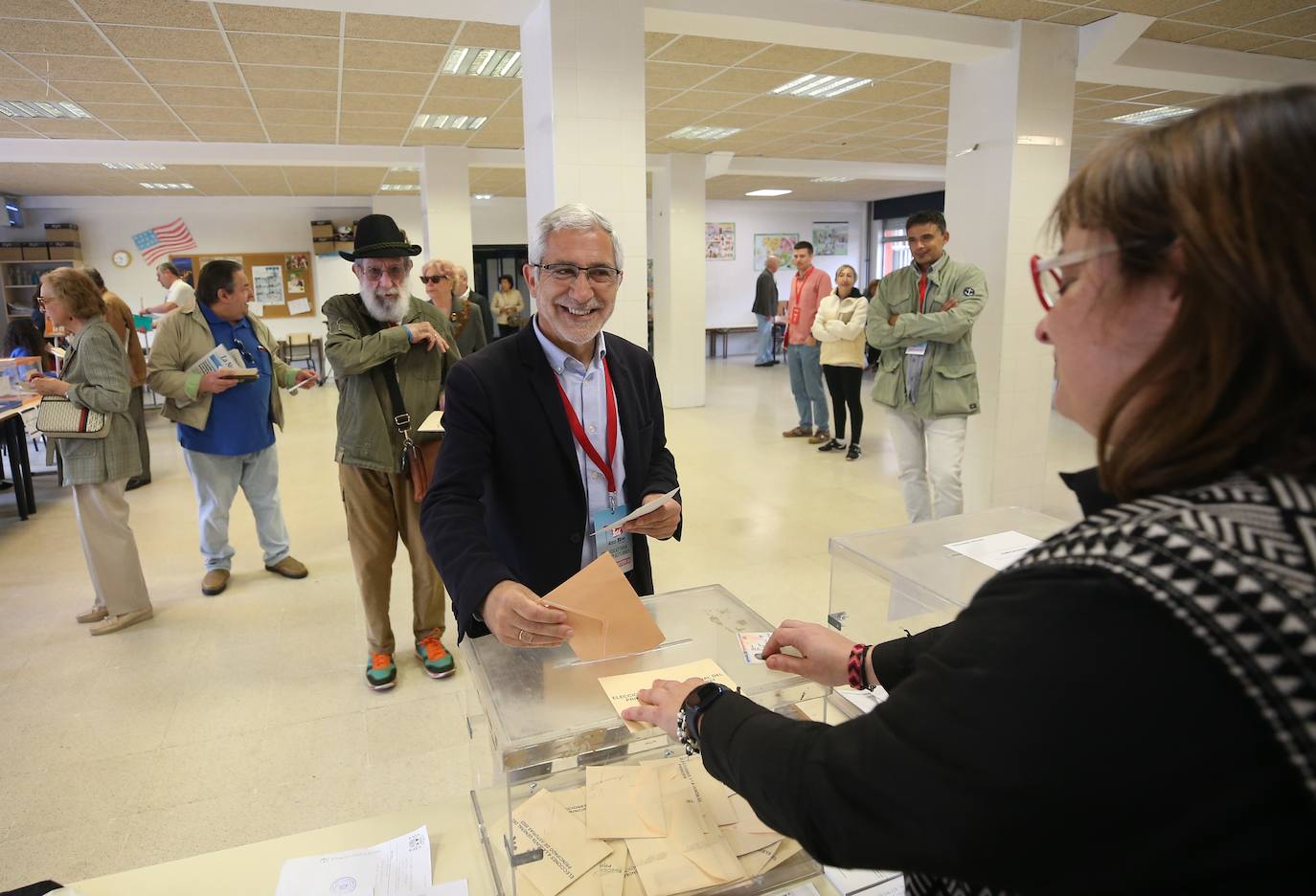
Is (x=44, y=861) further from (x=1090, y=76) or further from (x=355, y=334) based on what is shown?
(x=1090, y=76)

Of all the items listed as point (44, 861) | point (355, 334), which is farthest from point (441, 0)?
point (44, 861)

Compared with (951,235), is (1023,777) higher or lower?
lower

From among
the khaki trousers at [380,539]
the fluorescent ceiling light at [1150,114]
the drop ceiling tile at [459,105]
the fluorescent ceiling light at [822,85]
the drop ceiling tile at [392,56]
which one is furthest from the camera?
the fluorescent ceiling light at [1150,114]

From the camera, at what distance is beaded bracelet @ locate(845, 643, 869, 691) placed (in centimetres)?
112

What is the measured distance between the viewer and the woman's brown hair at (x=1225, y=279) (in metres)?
0.54

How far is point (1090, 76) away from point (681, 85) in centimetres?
303

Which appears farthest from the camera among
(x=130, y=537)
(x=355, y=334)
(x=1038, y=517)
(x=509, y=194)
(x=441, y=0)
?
(x=509, y=194)

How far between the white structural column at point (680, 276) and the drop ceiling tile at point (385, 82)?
12.3 feet

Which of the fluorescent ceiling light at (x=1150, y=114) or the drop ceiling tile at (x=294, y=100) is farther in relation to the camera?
the fluorescent ceiling light at (x=1150, y=114)

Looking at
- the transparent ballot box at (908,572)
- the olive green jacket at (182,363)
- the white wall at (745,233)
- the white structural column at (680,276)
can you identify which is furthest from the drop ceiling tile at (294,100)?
the white wall at (745,233)

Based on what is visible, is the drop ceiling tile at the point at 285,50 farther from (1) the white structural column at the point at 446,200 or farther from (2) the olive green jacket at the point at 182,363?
(1) the white structural column at the point at 446,200

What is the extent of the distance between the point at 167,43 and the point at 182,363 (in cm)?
254

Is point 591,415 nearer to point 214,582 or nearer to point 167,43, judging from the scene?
point 214,582

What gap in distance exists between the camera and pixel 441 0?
13.6ft
